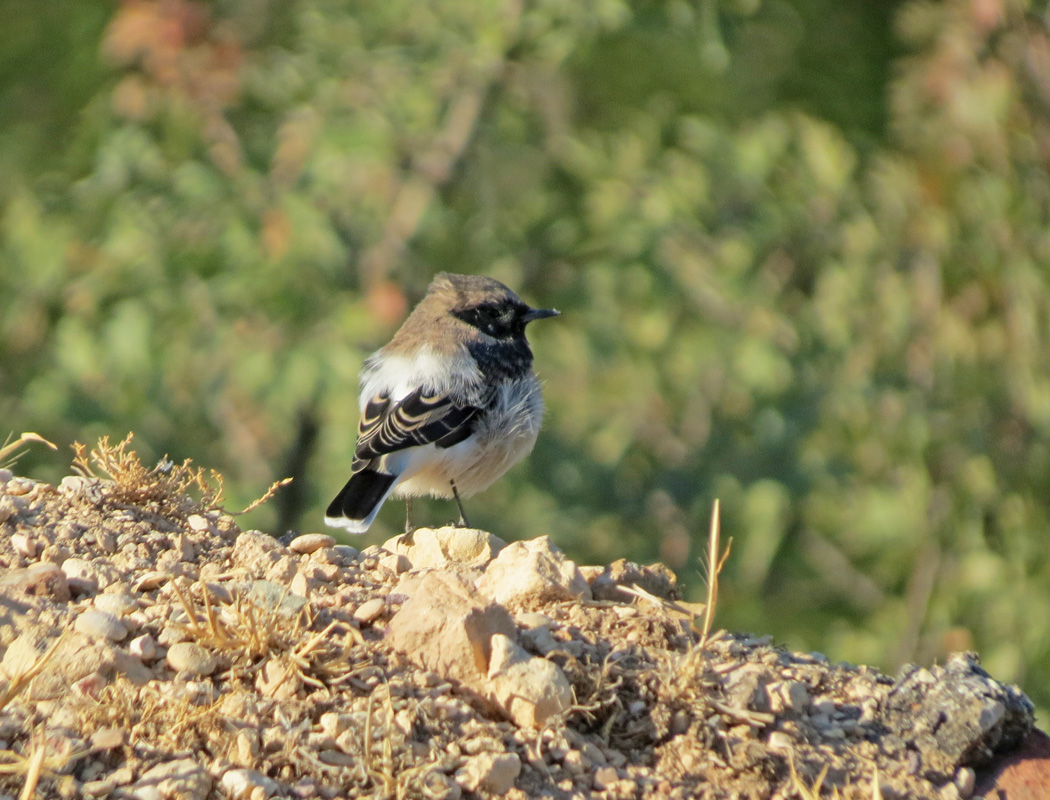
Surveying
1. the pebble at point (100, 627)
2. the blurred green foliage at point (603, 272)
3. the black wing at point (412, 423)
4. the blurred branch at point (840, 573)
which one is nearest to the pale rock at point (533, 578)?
the pebble at point (100, 627)

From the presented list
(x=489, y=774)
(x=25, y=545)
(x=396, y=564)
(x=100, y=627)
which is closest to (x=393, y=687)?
(x=489, y=774)

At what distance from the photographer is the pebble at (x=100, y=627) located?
304 cm

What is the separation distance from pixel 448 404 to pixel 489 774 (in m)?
3.87

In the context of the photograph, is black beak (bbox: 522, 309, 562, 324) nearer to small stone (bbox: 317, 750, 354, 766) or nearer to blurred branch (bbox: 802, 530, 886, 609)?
blurred branch (bbox: 802, 530, 886, 609)

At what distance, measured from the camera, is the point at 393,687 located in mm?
3064

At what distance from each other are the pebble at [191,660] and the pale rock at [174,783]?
319 millimetres

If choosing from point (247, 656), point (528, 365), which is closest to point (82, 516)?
point (247, 656)

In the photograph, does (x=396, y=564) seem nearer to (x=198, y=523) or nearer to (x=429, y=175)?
(x=198, y=523)

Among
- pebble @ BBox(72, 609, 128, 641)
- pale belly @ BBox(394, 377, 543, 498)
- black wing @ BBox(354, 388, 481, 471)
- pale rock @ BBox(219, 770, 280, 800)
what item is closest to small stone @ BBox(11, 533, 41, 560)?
pebble @ BBox(72, 609, 128, 641)

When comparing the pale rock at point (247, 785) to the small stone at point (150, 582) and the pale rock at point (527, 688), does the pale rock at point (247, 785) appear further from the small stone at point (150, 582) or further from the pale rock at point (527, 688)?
the small stone at point (150, 582)

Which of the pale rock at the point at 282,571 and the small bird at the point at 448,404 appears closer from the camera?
the pale rock at the point at 282,571

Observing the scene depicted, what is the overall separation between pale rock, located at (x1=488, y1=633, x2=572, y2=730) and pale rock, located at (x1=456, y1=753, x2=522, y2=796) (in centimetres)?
20

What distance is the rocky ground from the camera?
109 inches

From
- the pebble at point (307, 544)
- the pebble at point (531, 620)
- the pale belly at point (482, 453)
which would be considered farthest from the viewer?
the pale belly at point (482, 453)
